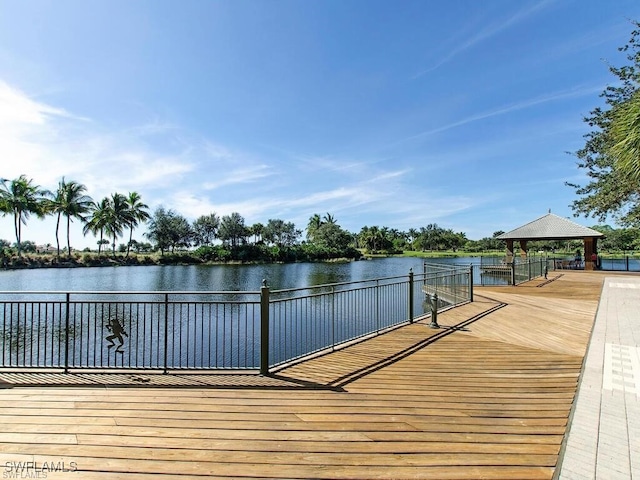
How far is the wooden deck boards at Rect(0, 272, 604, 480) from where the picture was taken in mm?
2217

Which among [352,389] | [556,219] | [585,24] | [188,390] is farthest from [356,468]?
[556,219]

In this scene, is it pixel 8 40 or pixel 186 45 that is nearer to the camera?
pixel 8 40

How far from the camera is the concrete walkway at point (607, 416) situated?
2.19 metres

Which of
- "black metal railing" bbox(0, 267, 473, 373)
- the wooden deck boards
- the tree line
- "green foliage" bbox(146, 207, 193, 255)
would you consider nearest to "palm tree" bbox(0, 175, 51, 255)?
the tree line

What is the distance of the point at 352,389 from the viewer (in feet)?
11.9

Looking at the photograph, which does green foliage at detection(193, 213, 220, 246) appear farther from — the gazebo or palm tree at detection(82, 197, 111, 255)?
the gazebo


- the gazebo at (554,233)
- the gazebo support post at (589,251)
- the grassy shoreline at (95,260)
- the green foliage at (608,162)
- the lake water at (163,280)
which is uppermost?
the green foliage at (608,162)

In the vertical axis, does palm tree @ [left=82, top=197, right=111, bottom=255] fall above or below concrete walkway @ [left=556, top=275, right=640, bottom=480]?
above

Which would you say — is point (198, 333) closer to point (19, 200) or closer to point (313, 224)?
point (19, 200)

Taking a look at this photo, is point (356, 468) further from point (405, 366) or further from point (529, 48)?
point (529, 48)

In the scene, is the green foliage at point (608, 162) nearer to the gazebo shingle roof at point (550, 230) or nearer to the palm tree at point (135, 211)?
the gazebo shingle roof at point (550, 230)

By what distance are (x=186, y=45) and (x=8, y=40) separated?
464 centimetres

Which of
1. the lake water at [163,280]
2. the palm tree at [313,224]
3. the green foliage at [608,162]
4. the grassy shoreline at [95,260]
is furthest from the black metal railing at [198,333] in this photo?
the palm tree at [313,224]

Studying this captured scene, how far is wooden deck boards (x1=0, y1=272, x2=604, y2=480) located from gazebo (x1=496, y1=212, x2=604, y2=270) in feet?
72.3
